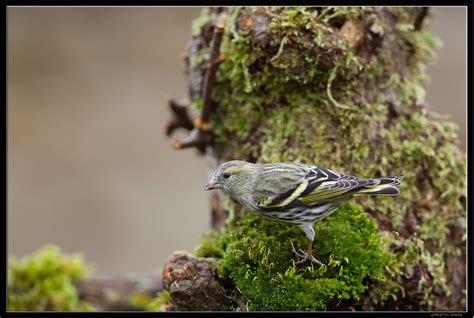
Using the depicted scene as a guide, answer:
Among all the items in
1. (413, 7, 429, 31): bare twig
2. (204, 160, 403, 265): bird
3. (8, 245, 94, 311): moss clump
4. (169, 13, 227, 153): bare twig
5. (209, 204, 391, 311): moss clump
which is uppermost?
(413, 7, 429, 31): bare twig

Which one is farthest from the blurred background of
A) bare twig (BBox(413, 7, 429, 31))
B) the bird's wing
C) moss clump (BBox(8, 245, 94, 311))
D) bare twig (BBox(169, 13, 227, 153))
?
the bird's wing

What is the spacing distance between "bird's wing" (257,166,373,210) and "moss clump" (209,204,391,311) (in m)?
0.25

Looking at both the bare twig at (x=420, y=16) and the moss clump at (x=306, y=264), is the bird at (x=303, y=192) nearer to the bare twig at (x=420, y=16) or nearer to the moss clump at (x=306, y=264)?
the moss clump at (x=306, y=264)

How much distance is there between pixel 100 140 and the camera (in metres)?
9.66

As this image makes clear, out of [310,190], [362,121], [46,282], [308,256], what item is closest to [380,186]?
[310,190]

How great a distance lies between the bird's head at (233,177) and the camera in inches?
150

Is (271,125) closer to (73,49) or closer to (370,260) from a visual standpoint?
(370,260)

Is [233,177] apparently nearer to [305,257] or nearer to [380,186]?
[305,257]

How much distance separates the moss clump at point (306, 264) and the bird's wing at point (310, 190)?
25cm

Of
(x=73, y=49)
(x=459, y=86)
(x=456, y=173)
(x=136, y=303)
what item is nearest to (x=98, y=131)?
(x=73, y=49)

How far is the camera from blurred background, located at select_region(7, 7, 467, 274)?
9.27m

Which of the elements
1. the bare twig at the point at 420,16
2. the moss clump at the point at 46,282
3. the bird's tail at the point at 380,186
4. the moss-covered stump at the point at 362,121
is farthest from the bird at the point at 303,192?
the moss clump at the point at 46,282

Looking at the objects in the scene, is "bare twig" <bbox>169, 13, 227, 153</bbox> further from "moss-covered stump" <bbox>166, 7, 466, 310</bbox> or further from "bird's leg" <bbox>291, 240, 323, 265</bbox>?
"bird's leg" <bbox>291, 240, 323, 265</bbox>

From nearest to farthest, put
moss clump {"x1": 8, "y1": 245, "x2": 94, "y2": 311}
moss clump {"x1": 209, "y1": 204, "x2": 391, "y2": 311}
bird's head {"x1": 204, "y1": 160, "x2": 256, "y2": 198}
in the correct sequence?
1. moss clump {"x1": 209, "y1": 204, "x2": 391, "y2": 311}
2. bird's head {"x1": 204, "y1": 160, "x2": 256, "y2": 198}
3. moss clump {"x1": 8, "y1": 245, "x2": 94, "y2": 311}
